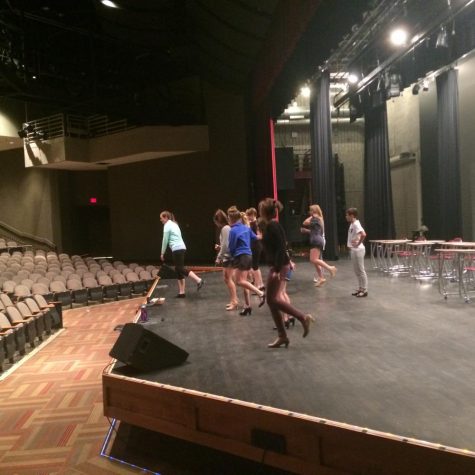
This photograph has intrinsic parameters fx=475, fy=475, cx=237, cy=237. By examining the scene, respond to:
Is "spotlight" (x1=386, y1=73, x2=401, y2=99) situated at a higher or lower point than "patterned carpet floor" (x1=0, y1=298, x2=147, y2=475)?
higher

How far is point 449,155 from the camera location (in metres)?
10.5

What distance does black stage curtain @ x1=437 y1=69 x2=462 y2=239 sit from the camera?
34.1 feet

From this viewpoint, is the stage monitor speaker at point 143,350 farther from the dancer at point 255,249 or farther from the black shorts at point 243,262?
the dancer at point 255,249

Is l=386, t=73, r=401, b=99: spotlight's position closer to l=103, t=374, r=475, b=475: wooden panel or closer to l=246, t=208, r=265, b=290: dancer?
l=246, t=208, r=265, b=290: dancer

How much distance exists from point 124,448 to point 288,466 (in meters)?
1.36

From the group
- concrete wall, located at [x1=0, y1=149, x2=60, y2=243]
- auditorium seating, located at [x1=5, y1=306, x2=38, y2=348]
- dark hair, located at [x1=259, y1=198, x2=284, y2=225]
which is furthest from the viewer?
concrete wall, located at [x1=0, y1=149, x2=60, y2=243]

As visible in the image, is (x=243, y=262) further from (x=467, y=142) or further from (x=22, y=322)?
(x=467, y=142)

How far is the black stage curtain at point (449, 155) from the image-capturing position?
10.4 meters

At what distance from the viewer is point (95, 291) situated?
9359mm

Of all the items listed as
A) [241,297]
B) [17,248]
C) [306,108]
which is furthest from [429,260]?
[17,248]

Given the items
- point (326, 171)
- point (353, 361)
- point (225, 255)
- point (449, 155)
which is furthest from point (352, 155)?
point (353, 361)

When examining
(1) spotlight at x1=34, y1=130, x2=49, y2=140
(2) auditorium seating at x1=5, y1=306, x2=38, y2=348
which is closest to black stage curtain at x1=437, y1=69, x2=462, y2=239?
(2) auditorium seating at x1=5, y1=306, x2=38, y2=348

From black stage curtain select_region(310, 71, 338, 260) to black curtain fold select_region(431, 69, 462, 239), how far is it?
95.0 inches

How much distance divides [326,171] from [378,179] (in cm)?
235
